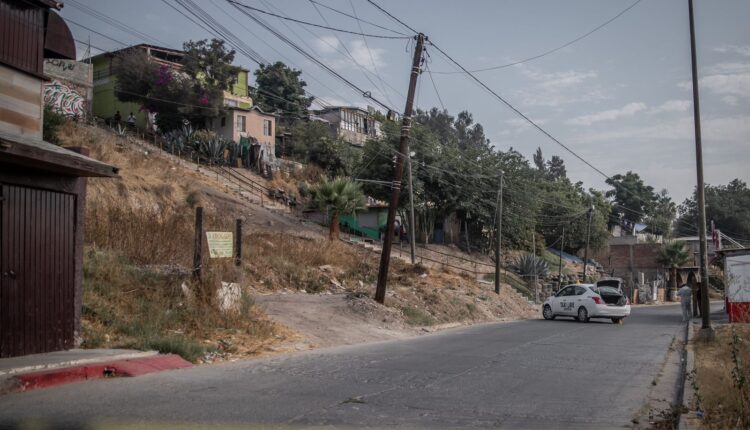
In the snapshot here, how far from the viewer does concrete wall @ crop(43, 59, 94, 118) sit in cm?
4375

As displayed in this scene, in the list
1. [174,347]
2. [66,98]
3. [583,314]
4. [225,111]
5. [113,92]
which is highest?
[113,92]

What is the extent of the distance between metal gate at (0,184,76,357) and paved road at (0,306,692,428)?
223 cm

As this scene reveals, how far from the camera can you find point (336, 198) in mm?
35688

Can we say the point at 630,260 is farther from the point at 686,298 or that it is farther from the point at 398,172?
the point at 398,172

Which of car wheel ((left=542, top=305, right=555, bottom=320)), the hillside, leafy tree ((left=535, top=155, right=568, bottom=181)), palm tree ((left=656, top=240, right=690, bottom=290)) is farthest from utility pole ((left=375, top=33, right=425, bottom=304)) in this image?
leafy tree ((left=535, top=155, right=568, bottom=181))

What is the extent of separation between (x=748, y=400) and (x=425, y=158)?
147ft

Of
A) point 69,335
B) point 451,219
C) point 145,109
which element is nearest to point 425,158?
point 451,219

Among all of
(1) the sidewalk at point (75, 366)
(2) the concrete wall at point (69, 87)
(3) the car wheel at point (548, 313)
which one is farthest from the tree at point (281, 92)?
(1) the sidewalk at point (75, 366)

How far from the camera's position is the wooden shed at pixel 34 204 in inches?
415

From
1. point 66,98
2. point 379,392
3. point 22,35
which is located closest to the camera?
point 379,392

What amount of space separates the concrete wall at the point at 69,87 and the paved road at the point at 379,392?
121ft

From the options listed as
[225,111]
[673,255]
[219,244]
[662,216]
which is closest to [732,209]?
[662,216]

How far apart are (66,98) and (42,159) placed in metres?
38.6

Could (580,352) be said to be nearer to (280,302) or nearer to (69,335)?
(280,302)
